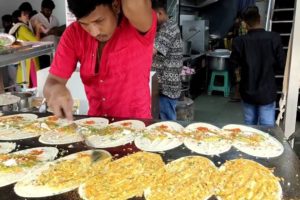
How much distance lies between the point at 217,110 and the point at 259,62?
2446 mm

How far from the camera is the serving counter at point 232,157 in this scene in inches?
48.4

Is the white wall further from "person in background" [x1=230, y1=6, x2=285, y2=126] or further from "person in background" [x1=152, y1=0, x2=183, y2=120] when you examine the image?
"person in background" [x1=230, y1=6, x2=285, y2=126]

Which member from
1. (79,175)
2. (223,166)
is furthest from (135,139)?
(223,166)

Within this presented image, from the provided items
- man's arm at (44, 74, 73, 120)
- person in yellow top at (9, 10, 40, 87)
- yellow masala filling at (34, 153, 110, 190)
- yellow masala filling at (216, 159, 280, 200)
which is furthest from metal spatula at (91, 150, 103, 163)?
person in yellow top at (9, 10, 40, 87)

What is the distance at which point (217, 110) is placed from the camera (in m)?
5.72

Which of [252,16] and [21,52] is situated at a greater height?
[252,16]

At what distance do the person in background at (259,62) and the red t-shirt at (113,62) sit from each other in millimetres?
1914

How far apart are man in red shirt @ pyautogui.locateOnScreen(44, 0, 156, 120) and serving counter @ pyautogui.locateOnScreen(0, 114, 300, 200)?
0.76 feet

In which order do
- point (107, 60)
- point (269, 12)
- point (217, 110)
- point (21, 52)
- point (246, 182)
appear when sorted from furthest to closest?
point (217, 110), point (269, 12), point (21, 52), point (107, 60), point (246, 182)

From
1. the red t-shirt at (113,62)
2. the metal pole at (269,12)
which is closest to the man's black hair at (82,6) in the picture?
the red t-shirt at (113,62)

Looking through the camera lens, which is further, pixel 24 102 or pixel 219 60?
pixel 219 60

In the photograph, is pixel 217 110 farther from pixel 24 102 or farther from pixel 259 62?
pixel 24 102

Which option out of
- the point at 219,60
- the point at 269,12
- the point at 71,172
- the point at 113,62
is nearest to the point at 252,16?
the point at 269,12

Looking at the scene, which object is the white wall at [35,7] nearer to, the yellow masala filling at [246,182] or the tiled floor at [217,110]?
the tiled floor at [217,110]
